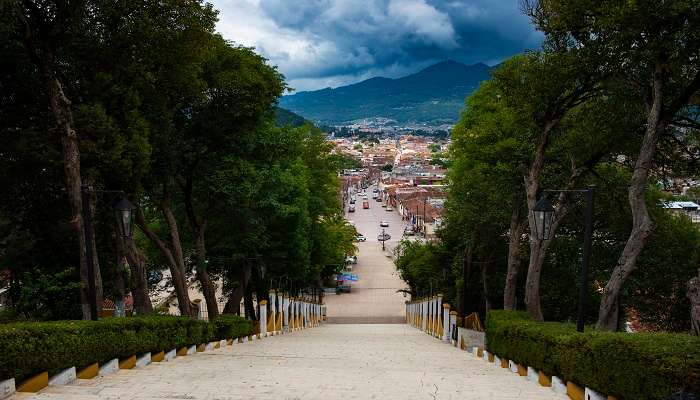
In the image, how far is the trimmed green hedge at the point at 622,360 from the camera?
14.7 ft

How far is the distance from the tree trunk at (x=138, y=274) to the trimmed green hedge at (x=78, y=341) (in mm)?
1861

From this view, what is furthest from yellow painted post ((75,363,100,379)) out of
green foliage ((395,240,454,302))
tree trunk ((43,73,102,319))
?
green foliage ((395,240,454,302))

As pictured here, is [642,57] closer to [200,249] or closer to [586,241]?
[586,241]

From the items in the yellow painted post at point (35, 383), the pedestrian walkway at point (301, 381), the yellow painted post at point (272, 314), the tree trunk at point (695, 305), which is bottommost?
the yellow painted post at point (272, 314)

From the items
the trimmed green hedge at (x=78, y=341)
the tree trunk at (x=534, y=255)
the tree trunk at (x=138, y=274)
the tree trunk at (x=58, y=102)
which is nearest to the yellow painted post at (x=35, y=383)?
the trimmed green hedge at (x=78, y=341)

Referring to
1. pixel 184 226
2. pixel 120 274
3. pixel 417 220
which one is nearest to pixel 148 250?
pixel 184 226

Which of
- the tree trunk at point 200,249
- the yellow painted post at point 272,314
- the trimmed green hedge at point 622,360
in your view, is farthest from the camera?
the yellow painted post at point 272,314

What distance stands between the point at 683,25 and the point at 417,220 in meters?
78.8

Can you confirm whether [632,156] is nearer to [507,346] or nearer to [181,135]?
[507,346]

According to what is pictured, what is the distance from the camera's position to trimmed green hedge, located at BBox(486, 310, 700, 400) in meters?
4.48

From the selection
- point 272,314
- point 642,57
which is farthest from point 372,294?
point 642,57

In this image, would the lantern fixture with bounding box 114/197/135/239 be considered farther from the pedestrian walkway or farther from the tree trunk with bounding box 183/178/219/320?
the tree trunk with bounding box 183/178/219/320

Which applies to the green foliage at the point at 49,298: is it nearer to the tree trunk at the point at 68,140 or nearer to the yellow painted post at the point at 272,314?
the tree trunk at the point at 68,140

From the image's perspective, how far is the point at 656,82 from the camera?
7582 millimetres
